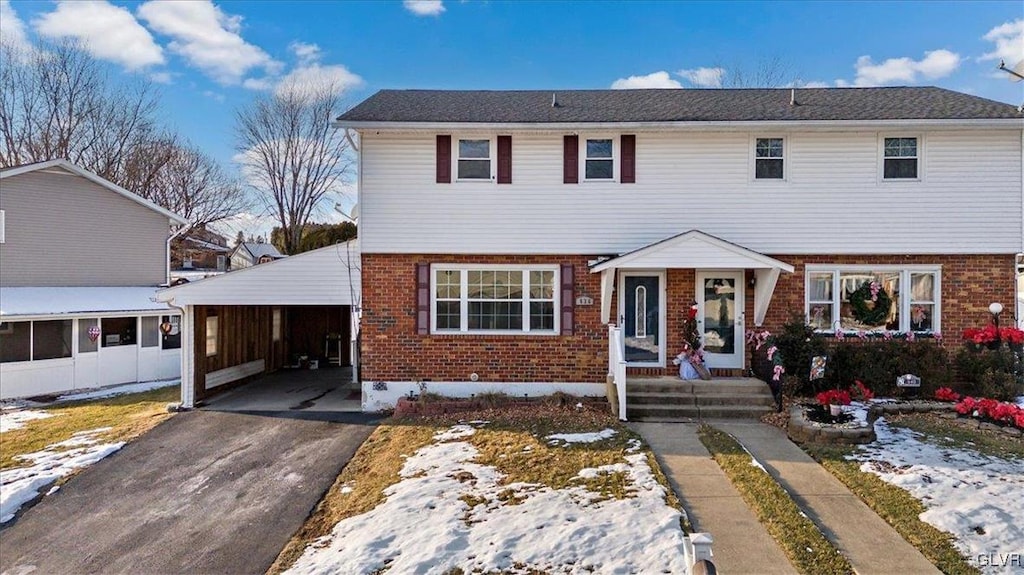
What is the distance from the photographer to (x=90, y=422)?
10.5 meters

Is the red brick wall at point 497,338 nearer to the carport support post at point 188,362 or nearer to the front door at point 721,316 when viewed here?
the front door at point 721,316

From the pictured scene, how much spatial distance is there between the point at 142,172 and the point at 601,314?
1126 inches

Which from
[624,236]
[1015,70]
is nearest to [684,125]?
[624,236]

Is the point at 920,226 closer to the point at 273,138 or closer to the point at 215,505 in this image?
the point at 215,505

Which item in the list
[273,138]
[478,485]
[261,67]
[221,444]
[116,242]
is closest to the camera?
[478,485]

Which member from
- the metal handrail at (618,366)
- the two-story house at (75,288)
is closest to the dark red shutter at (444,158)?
the metal handrail at (618,366)

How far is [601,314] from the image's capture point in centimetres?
988

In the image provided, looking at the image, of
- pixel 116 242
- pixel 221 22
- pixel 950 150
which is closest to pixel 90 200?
pixel 116 242

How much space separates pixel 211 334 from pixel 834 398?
12.9 m

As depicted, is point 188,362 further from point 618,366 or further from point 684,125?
point 684,125

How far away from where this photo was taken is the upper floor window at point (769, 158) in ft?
32.4

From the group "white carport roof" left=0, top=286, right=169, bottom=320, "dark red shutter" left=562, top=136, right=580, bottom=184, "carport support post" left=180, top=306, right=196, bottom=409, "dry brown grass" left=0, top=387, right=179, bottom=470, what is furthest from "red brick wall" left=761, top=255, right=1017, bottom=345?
"white carport roof" left=0, top=286, right=169, bottom=320

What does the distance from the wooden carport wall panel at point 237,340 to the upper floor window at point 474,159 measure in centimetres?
650

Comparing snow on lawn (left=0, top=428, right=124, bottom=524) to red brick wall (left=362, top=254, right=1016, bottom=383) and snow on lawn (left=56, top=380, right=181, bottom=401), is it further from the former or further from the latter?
snow on lawn (left=56, top=380, right=181, bottom=401)
